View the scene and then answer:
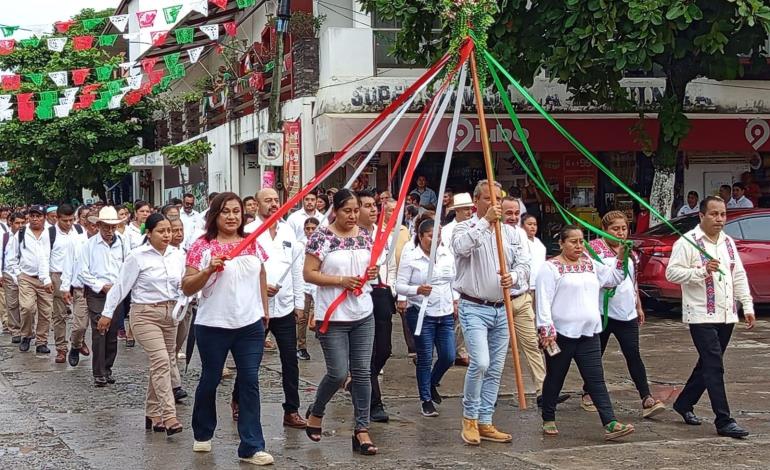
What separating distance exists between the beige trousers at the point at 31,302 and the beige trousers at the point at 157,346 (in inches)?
216

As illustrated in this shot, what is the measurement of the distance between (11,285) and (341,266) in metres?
8.48

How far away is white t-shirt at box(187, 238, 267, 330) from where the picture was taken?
7.20m

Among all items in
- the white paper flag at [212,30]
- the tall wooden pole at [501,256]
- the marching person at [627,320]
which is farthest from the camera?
the white paper flag at [212,30]

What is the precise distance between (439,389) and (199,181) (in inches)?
877

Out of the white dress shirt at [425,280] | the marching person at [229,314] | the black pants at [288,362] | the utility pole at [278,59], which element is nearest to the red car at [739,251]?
the utility pole at [278,59]

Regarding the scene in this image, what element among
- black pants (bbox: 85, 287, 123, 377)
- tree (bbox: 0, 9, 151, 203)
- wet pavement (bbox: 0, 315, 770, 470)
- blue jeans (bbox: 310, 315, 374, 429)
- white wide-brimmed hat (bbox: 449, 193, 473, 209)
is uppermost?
tree (bbox: 0, 9, 151, 203)

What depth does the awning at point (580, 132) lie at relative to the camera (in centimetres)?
2003

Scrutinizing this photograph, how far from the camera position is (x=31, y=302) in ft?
45.4

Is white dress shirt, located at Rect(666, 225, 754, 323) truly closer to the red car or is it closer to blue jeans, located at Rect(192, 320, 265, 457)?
blue jeans, located at Rect(192, 320, 265, 457)

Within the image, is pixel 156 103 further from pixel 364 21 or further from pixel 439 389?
pixel 439 389

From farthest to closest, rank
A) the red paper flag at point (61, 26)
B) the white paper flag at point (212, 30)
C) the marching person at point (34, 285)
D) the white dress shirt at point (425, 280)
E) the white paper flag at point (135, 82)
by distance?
the white paper flag at point (135, 82)
the white paper flag at point (212, 30)
the red paper flag at point (61, 26)
the marching person at point (34, 285)
the white dress shirt at point (425, 280)

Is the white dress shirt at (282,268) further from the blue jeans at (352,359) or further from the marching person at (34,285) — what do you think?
the marching person at (34,285)

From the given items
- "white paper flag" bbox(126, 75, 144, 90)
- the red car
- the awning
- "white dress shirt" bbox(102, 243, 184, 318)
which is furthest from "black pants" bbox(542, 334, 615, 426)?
"white paper flag" bbox(126, 75, 144, 90)

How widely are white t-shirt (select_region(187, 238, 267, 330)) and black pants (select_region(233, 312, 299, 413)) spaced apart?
3.90 ft
